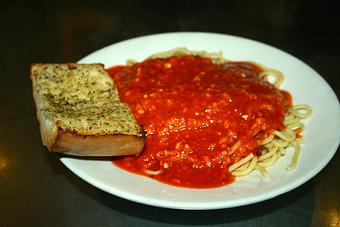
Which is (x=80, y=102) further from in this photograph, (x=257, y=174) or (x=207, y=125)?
(x=257, y=174)

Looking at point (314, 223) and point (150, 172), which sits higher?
point (150, 172)

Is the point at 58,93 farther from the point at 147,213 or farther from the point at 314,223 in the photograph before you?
the point at 314,223

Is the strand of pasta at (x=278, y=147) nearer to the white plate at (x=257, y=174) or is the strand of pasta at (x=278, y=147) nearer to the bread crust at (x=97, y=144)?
the white plate at (x=257, y=174)

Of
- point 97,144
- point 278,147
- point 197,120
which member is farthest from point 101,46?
point 278,147

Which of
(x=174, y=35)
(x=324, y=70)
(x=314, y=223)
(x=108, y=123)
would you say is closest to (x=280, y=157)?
(x=314, y=223)

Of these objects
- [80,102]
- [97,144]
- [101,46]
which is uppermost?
[80,102]

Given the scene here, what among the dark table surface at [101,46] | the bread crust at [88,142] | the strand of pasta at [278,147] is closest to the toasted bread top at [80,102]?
the bread crust at [88,142]

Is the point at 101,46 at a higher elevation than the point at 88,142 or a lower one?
lower
